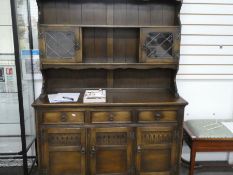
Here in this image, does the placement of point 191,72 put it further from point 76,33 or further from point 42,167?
point 42,167

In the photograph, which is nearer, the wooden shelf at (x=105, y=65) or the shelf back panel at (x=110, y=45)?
the wooden shelf at (x=105, y=65)

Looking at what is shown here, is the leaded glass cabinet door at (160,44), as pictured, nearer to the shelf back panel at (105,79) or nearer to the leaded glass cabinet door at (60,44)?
the shelf back panel at (105,79)

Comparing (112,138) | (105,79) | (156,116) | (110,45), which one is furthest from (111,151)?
(110,45)

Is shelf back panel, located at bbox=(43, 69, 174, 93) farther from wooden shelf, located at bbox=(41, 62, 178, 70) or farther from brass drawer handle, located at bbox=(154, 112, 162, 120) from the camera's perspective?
brass drawer handle, located at bbox=(154, 112, 162, 120)

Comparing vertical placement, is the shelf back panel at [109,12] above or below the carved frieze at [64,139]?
above

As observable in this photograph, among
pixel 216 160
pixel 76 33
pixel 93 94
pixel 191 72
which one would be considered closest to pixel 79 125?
pixel 93 94

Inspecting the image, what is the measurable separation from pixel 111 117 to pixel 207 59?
152 cm

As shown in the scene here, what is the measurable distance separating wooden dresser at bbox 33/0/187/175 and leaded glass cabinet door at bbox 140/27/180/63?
1 centimetres

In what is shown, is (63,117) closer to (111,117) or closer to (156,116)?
(111,117)

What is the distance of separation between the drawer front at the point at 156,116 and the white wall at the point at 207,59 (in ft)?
2.18

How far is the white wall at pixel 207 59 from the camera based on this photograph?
119 inches

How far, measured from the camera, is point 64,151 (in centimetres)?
264

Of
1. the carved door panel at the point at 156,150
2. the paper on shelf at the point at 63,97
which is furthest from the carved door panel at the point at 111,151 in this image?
the paper on shelf at the point at 63,97

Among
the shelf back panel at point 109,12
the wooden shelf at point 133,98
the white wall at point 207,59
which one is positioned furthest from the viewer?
the white wall at point 207,59
